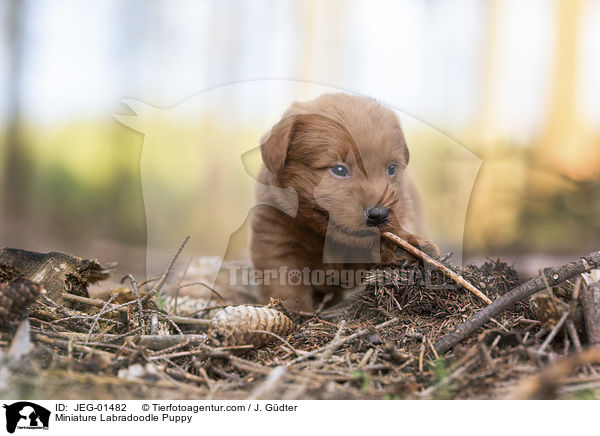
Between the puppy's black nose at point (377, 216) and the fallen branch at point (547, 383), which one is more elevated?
the puppy's black nose at point (377, 216)

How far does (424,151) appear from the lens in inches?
88.0

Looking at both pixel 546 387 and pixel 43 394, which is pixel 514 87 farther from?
pixel 43 394

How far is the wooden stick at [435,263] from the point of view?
162 cm

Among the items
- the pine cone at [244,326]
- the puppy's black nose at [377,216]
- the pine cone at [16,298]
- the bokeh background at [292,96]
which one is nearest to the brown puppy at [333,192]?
the puppy's black nose at [377,216]

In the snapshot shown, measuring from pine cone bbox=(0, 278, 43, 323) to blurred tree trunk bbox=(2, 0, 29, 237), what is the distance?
367cm

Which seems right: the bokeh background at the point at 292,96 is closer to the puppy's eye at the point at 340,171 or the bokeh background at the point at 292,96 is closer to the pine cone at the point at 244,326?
the puppy's eye at the point at 340,171

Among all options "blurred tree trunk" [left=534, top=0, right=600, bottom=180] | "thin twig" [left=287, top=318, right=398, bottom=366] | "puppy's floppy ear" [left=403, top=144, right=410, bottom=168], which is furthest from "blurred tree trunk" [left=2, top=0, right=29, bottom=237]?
"blurred tree trunk" [left=534, top=0, right=600, bottom=180]

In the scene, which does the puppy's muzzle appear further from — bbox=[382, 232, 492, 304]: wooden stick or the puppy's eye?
the puppy's eye

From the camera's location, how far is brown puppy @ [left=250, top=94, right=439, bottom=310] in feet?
6.11

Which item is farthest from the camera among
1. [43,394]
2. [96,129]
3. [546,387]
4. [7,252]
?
[96,129]

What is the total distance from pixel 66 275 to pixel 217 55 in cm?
192
